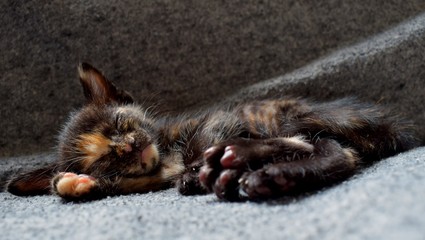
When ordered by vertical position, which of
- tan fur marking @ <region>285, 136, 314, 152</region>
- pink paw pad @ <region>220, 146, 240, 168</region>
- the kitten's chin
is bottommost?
the kitten's chin

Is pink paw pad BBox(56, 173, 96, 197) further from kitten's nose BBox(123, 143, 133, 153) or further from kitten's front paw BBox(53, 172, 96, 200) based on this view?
kitten's nose BBox(123, 143, 133, 153)

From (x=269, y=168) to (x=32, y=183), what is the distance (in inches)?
32.8

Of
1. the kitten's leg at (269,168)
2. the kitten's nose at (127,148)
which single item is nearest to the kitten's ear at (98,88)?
the kitten's nose at (127,148)

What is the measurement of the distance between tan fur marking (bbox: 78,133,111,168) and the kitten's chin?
105 millimetres

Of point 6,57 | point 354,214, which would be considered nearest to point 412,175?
point 354,214

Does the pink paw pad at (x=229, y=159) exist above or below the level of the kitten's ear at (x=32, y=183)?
above

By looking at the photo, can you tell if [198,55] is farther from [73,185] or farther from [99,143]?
[73,185]

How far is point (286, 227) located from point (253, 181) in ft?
0.77

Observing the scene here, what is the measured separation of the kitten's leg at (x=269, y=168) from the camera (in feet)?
3.28

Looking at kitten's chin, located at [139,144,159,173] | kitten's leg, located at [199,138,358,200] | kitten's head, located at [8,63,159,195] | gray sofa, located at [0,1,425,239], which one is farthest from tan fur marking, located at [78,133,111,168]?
kitten's leg, located at [199,138,358,200]

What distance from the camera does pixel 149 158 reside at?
4.96 ft

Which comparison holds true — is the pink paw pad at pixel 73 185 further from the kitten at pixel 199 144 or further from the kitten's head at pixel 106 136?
the kitten's head at pixel 106 136

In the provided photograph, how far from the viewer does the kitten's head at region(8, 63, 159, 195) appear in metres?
1.49

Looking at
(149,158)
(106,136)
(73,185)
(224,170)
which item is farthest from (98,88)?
(224,170)
